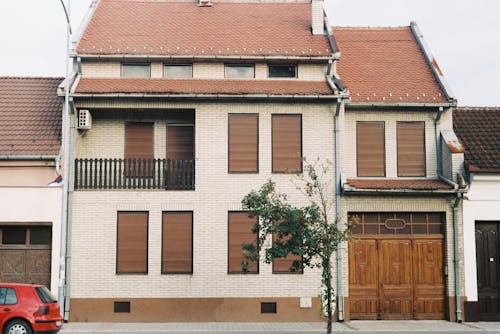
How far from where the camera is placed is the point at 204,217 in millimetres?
20812

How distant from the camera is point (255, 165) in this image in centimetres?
2122

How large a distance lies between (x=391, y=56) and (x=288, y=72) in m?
4.59

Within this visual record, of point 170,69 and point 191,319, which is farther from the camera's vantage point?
point 170,69

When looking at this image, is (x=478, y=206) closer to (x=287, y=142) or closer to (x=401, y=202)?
(x=401, y=202)

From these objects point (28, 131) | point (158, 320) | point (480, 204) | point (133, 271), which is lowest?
point (158, 320)

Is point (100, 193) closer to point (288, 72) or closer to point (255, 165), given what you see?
point (255, 165)

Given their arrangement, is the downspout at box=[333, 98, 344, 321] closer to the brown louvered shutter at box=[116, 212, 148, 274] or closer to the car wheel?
the brown louvered shutter at box=[116, 212, 148, 274]

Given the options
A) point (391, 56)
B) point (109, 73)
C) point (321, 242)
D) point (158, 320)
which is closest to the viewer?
point (321, 242)

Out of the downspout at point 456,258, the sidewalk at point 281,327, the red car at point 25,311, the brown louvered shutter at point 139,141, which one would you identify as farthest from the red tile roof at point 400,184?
the red car at point 25,311

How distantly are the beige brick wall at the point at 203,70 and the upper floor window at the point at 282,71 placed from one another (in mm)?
200

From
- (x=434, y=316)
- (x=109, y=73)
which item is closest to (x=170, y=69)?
(x=109, y=73)

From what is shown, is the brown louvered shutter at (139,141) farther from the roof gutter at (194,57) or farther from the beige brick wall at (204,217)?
the roof gutter at (194,57)

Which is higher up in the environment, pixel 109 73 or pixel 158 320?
pixel 109 73

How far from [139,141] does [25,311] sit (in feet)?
24.9
